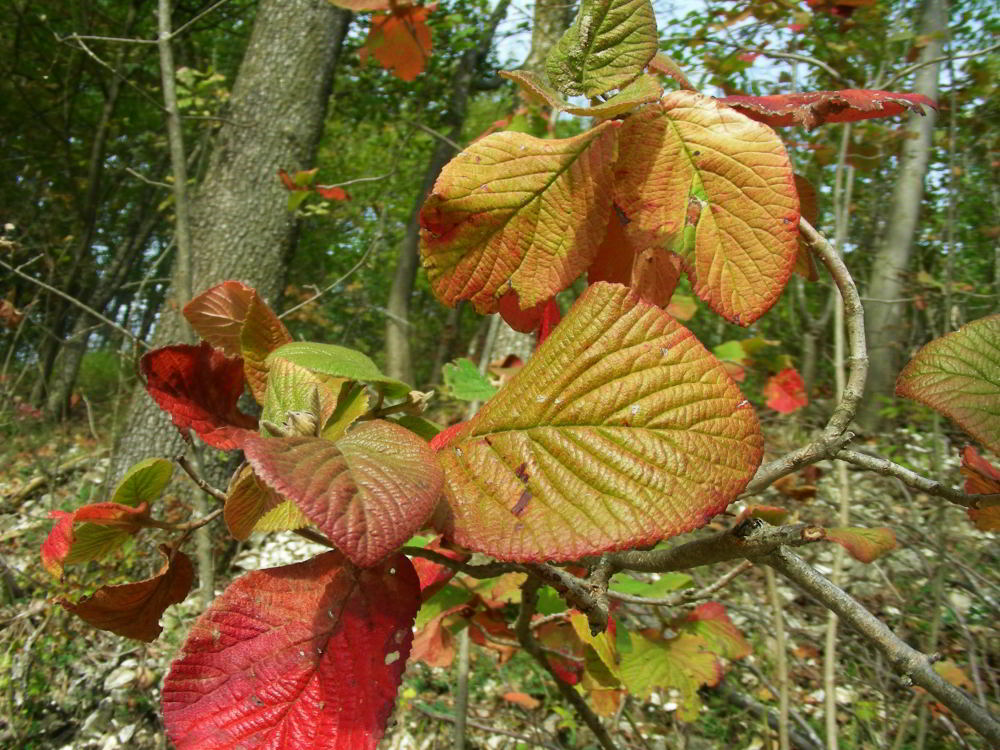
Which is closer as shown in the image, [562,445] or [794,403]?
[562,445]

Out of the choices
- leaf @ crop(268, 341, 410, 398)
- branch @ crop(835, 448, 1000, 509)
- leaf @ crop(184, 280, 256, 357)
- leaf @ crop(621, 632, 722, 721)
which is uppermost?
leaf @ crop(184, 280, 256, 357)

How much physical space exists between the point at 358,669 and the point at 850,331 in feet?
1.25

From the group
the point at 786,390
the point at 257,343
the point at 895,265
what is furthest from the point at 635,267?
the point at 895,265

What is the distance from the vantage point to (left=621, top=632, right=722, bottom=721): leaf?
1061 millimetres

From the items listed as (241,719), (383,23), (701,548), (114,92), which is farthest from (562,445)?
(114,92)

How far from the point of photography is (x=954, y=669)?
186 cm

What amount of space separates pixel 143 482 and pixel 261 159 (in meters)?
3.17

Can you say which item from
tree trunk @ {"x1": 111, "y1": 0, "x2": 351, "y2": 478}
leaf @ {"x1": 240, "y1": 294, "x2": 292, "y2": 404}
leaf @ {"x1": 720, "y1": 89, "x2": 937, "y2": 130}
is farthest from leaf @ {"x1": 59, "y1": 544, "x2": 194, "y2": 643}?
tree trunk @ {"x1": 111, "y1": 0, "x2": 351, "y2": 478}

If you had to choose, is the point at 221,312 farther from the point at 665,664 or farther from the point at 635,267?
the point at 665,664

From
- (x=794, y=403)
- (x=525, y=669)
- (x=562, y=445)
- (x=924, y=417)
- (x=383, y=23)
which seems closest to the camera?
(x=562, y=445)

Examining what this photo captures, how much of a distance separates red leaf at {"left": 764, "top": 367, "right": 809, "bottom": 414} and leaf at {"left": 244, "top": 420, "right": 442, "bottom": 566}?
1886mm

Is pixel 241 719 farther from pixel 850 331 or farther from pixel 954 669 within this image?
pixel 954 669

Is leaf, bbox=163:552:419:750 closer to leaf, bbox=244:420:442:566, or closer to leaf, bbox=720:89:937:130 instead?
leaf, bbox=244:420:442:566

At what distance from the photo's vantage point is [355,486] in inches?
11.6
